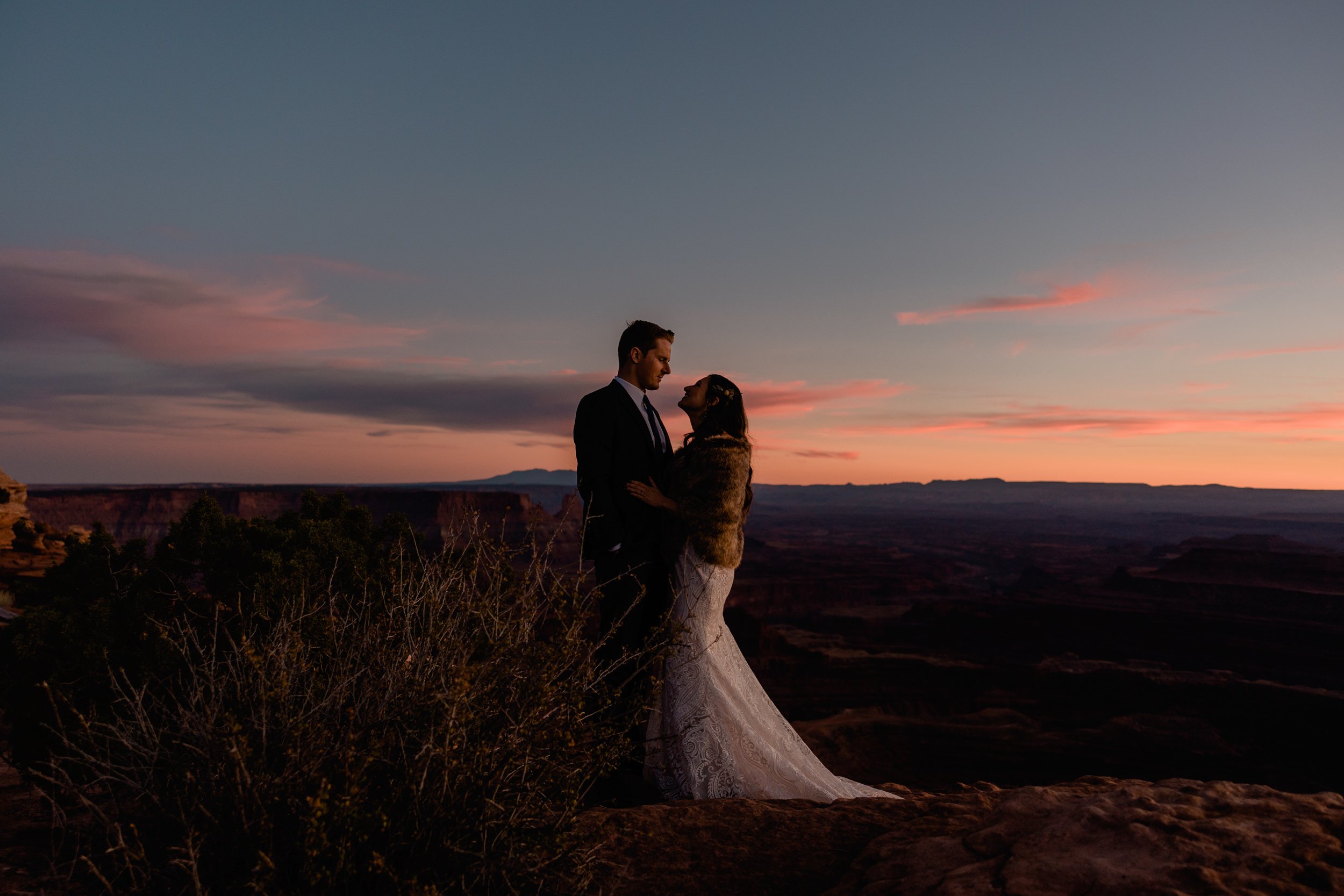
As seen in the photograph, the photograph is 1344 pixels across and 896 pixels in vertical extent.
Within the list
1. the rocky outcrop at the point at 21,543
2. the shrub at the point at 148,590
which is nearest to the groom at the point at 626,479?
the shrub at the point at 148,590

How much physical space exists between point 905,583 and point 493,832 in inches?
2292

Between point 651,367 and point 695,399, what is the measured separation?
1.02ft

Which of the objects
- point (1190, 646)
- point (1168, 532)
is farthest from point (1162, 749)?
point (1168, 532)

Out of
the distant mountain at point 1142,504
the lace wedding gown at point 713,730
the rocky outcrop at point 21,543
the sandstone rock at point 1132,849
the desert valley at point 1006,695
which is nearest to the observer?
the sandstone rock at point 1132,849

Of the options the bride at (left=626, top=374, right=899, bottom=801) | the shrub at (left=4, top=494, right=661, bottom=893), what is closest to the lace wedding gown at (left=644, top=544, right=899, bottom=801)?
the bride at (left=626, top=374, right=899, bottom=801)

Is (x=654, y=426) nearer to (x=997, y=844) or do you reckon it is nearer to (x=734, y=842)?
(x=734, y=842)

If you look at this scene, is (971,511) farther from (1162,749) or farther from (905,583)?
(1162,749)

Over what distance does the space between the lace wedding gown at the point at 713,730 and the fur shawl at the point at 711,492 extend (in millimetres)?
85

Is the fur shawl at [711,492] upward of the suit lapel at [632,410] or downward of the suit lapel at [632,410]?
downward

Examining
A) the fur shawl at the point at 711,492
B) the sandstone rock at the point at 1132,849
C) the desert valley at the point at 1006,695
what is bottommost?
the desert valley at the point at 1006,695

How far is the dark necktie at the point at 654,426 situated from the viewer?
12.3ft

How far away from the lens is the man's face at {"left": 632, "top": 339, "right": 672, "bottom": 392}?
374cm

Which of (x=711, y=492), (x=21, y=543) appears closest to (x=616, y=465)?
(x=711, y=492)

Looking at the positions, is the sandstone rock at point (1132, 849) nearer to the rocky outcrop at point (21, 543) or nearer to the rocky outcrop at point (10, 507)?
the rocky outcrop at point (21, 543)
